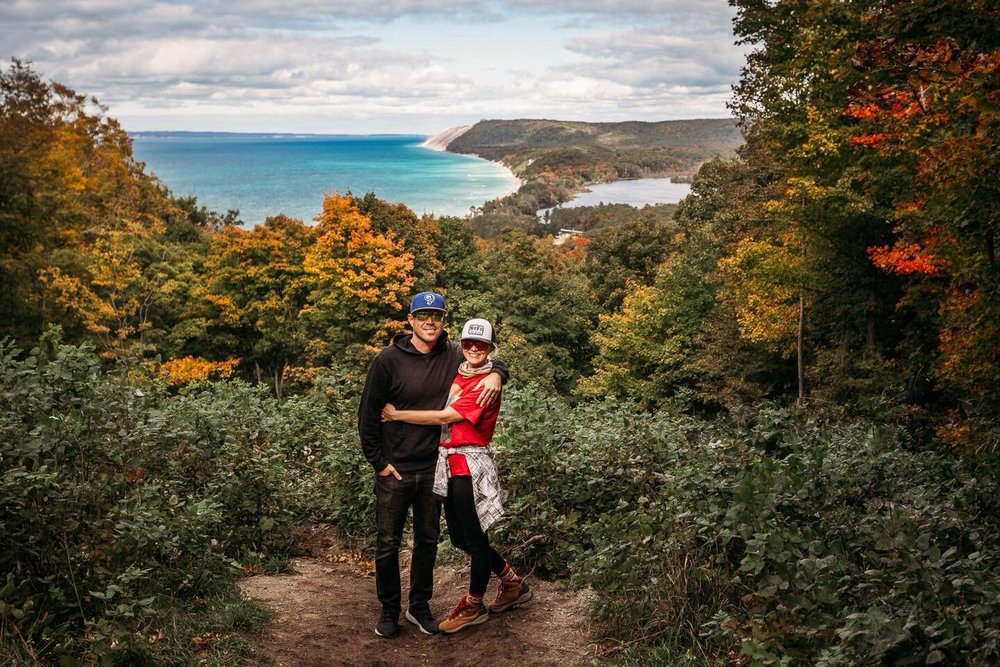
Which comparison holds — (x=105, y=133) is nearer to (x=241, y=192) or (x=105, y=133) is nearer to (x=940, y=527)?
(x=940, y=527)

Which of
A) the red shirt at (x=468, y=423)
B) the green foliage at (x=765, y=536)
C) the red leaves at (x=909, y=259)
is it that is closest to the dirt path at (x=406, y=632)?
the green foliage at (x=765, y=536)

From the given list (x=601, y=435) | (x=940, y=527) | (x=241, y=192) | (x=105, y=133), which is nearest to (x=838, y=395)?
(x=601, y=435)

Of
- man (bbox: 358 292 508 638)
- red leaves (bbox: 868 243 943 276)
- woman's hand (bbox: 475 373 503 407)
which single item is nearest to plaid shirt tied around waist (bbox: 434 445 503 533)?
man (bbox: 358 292 508 638)

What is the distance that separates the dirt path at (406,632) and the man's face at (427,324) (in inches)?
76.4

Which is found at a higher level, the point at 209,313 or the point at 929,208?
the point at 929,208

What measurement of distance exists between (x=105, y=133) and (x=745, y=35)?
4030cm

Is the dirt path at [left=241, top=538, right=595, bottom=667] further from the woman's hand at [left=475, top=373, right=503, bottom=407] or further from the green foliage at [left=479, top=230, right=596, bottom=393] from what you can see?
the green foliage at [left=479, top=230, right=596, bottom=393]

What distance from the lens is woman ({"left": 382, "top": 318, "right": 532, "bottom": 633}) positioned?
16.3 ft

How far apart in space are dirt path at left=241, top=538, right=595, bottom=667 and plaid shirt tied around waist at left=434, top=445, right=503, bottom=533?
739 millimetres

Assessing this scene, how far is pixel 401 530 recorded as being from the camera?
5207 millimetres

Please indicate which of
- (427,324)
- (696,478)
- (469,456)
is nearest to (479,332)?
(427,324)

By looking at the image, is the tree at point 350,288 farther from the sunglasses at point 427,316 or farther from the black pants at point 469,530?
the sunglasses at point 427,316

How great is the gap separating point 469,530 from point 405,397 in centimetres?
95

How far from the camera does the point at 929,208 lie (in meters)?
15.5
